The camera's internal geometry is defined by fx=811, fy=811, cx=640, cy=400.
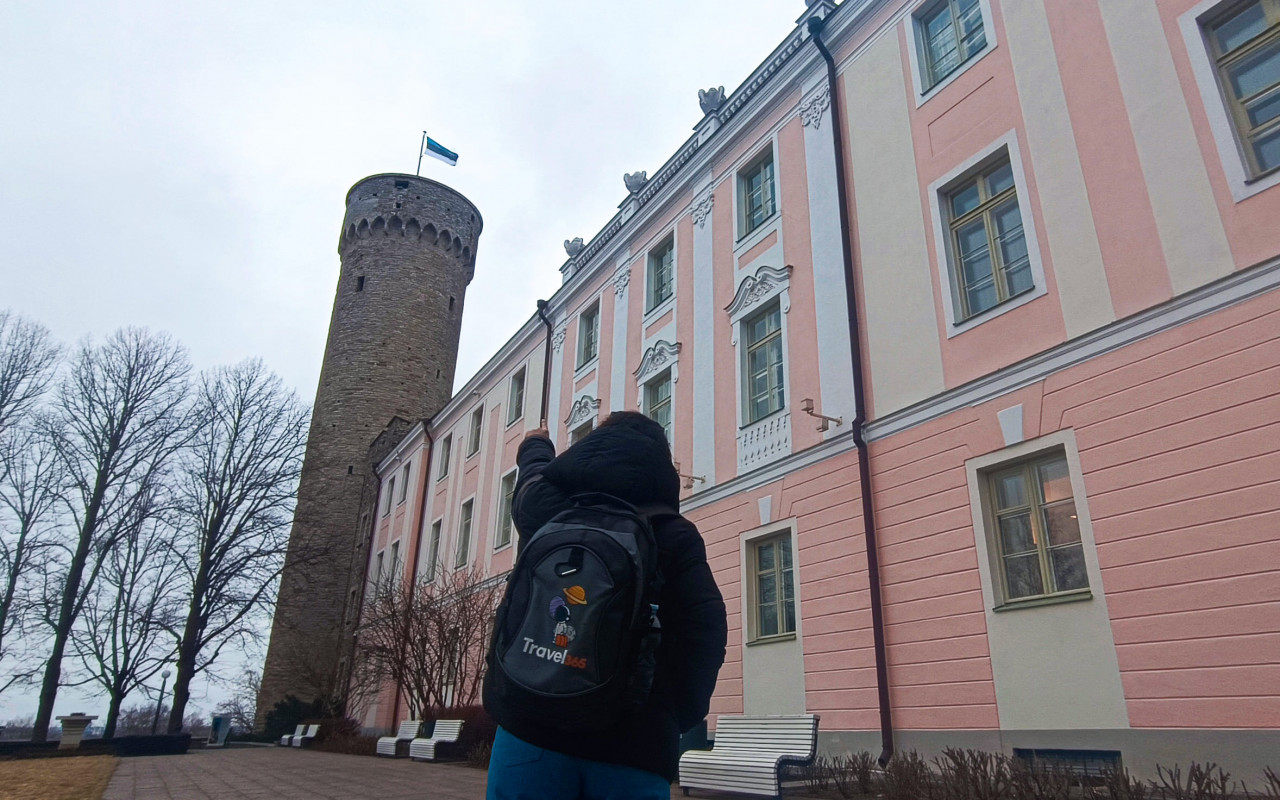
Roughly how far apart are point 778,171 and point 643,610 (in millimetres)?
12096

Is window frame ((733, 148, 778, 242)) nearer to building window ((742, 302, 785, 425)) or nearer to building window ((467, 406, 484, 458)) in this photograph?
building window ((742, 302, 785, 425))

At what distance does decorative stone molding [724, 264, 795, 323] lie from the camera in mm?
12156

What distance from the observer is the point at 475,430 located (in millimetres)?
25469

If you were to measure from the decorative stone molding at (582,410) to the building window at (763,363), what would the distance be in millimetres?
5222

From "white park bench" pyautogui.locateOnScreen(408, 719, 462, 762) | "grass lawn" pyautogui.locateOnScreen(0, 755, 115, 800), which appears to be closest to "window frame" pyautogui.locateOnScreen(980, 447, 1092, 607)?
"grass lawn" pyautogui.locateOnScreen(0, 755, 115, 800)

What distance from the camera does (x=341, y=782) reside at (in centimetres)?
1049

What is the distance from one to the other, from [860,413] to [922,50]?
16.5 feet

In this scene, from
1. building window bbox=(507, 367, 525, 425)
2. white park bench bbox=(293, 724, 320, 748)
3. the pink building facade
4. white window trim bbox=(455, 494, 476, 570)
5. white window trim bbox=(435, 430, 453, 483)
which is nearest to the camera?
the pink building facade

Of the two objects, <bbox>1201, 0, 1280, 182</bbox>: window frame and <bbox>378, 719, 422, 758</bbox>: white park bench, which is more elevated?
<bbox>1201, 0, 1280, 182</bbox>: window frame

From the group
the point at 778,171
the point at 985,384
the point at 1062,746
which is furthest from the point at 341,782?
the point at 778,171

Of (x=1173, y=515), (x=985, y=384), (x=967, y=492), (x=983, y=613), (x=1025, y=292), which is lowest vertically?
(x=983, y=613)

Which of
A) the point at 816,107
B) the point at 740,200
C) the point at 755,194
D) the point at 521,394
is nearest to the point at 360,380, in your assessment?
the point at 521,394

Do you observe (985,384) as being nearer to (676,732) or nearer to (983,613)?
(983,613)

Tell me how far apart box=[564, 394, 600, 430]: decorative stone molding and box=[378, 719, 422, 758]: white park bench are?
276 inches
